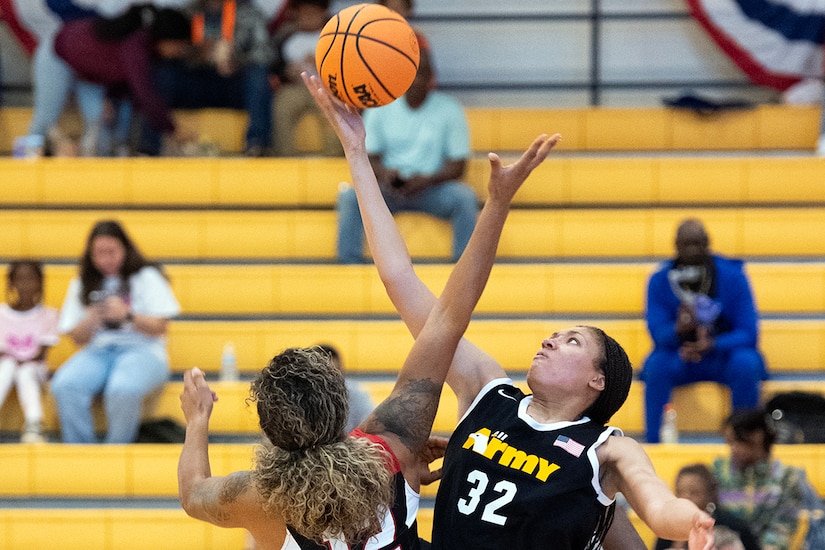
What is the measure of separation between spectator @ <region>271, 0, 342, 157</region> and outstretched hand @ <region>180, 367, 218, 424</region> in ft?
17.8

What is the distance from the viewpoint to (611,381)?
305 centimetres

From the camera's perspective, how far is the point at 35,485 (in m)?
6.36

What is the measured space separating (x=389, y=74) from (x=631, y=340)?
3.59 metres

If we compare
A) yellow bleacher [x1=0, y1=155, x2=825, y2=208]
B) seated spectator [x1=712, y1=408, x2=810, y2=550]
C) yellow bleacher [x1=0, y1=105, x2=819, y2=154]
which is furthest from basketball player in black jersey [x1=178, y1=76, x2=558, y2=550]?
yellow bleacher [x1=0, y1=105, x2=819, y2=154]

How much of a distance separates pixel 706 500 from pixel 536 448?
2.37 meters

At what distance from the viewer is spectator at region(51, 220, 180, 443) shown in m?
6.38


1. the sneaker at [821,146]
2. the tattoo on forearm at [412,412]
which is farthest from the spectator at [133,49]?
the tattoo on forearm at [412,412]

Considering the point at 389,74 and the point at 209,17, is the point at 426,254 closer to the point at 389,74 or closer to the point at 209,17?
the point at 209,17

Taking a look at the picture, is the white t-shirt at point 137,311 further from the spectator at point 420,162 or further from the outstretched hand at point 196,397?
the outstretched hand at point 196,397

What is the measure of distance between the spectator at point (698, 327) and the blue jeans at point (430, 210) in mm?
1318

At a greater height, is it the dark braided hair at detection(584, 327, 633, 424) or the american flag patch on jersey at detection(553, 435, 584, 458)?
the dark braided hair at detection(584, 327, 633, 424)

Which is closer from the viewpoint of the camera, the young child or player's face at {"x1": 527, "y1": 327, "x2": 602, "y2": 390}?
player's face at {"x1": 527, "y1": 327, "x2": 602, "y2": 390}

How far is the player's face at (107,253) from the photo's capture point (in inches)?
259

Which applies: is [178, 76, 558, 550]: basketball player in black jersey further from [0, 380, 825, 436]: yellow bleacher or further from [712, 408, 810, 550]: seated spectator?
[0, 380, 825, 436]: yellow bleacher
